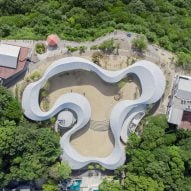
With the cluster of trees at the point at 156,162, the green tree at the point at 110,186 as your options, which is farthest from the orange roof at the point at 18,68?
the green tree at the point at 110,186

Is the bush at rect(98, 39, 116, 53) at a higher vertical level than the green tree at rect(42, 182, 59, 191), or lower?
higher

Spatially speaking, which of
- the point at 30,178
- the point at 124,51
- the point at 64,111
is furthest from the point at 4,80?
the point at 124,51

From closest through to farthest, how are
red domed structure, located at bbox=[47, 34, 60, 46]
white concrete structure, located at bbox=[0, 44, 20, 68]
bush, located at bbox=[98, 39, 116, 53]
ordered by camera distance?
white concrete structure, located at bbox=[0, 44, 20, 68] < red domed structure, located at bbox=[47, 34, 60, 46] < bush, located at bbox=[98, 39, 116, 53]

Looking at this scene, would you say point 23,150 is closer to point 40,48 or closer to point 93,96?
point 93,96

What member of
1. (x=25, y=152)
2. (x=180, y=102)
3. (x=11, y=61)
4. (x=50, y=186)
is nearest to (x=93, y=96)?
(x=180, y=102)

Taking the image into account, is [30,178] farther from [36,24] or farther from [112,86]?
[36,24]

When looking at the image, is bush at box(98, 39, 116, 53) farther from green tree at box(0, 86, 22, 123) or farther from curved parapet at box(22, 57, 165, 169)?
green tree at box(0, 86, 22, 123)

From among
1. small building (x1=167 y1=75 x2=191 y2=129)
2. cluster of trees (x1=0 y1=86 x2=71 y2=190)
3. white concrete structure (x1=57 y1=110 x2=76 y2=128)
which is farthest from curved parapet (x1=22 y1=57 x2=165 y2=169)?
small building (x1=167 y1=75 x2=191 y2=129)
